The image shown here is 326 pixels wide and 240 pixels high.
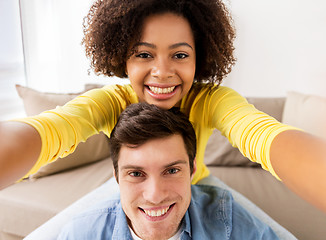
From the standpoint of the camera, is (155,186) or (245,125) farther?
(155,186)

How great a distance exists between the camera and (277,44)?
2326 millimetres

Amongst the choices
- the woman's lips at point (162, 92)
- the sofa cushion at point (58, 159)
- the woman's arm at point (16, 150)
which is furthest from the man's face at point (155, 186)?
the sofa cushion at point (58, 159)

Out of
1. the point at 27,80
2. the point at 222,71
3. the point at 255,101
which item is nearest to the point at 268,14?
the point at 255,101

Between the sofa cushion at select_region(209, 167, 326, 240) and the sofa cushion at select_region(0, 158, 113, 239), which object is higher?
the sofa cushion at select_region(209, 167, 326, 240)

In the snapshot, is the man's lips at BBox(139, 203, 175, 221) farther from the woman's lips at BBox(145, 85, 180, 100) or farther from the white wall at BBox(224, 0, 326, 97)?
the white wall at BBox(224, 0, 326, 97)

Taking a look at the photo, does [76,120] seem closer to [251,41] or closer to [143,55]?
[143,55]

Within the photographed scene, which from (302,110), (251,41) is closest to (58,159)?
(302,110)

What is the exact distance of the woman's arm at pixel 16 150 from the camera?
0.52 metres

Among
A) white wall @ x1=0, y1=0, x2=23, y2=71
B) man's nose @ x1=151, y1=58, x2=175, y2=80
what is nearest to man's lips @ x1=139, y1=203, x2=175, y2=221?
man's nose @ x1=151, y1=58, x2=175, y2=80

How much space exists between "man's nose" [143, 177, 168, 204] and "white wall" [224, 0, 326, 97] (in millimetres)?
1746

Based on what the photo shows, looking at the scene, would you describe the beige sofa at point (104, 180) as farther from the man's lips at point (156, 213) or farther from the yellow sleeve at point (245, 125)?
the man's lips at point (156, 213)

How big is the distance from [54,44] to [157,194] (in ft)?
7.02

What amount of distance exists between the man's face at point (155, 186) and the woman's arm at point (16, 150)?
1.26 feet

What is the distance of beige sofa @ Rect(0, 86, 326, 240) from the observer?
1.44m
